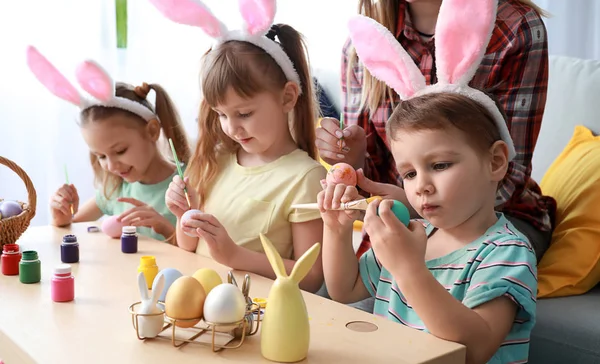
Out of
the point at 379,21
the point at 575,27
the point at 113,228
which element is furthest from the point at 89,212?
the point at 575,27

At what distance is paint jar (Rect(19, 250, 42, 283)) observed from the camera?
110 centimetres

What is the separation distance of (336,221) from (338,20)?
2253mm

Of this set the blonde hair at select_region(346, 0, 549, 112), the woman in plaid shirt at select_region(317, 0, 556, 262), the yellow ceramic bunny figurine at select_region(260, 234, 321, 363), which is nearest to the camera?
the yellow ceramic bunny figurine at select_region(260, 234, 321, 363)

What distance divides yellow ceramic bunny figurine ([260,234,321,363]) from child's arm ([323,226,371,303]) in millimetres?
388

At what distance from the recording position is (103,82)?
1.75 m

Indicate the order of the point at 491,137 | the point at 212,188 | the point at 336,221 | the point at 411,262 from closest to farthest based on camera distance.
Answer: the point at 411,262
the point at 491,137
the point at 336,221
the point at 212,188

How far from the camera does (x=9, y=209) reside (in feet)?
4.63

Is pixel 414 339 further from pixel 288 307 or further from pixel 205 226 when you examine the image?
pixel 205 226

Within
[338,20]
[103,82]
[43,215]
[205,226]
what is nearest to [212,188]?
[205,226]

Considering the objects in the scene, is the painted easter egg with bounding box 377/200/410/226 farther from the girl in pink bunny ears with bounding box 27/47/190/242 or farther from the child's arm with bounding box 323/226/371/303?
the girl in pink bunny ears with bounding box 27/47/190/242

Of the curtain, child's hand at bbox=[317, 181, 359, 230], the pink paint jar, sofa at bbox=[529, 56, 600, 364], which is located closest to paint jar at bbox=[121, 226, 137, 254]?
the pink paint jar

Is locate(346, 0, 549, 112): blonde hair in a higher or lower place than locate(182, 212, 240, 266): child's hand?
higher

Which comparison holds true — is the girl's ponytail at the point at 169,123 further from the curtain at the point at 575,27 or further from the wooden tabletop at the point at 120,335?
the curtain at the point at 575,27

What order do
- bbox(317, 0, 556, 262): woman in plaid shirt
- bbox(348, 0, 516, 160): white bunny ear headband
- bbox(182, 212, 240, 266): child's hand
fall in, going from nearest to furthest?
bbox(348, 0, 516, 160): white bunny ear headband, bbox(182, 212, 240, 266): child's hand, bbox(317, 0, 556, 262): woman in plaid shirt
